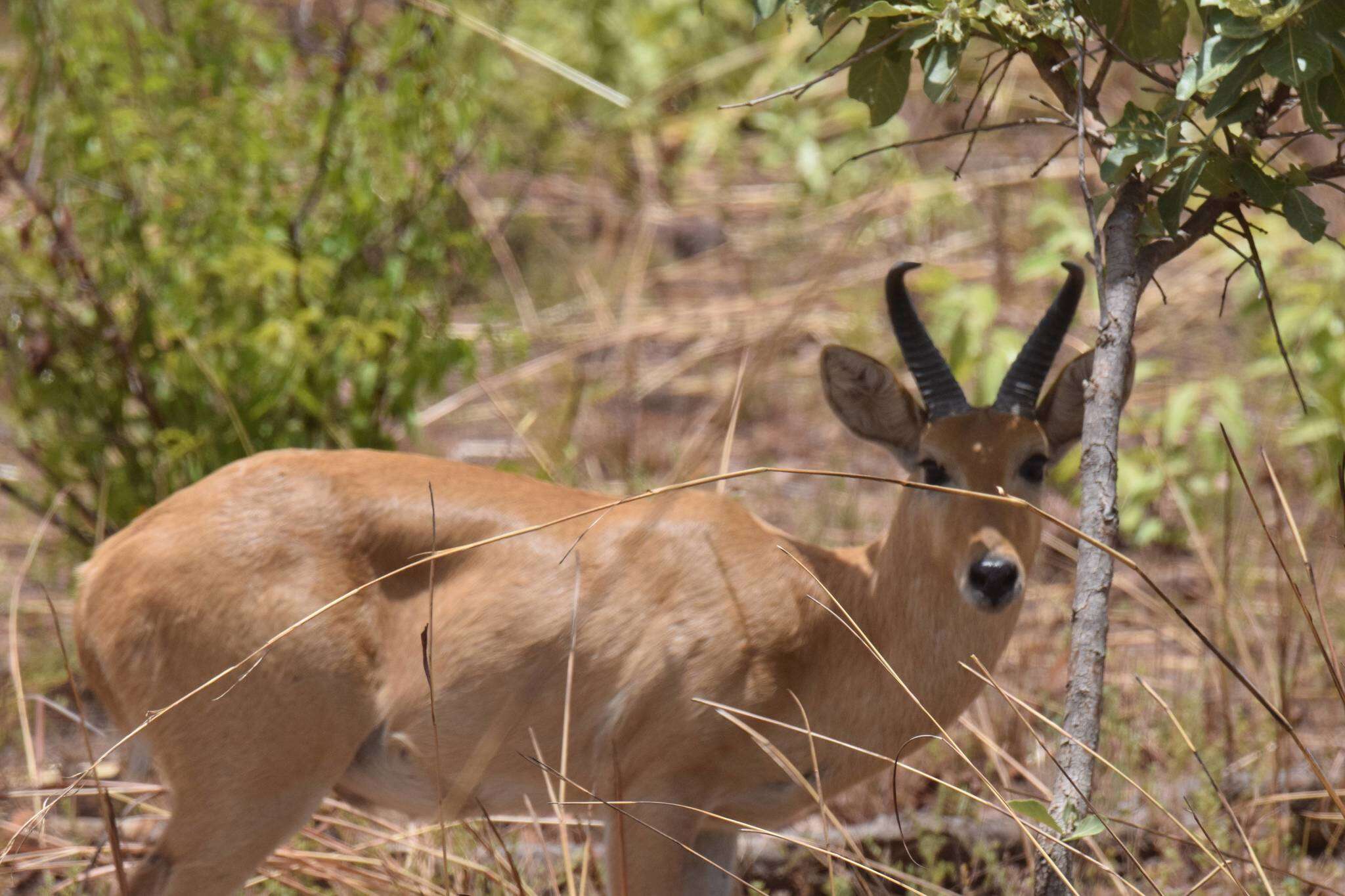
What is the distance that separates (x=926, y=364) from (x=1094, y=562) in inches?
51.4

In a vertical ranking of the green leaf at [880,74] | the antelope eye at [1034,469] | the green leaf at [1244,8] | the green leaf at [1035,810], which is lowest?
the green leaf at [1035,810]

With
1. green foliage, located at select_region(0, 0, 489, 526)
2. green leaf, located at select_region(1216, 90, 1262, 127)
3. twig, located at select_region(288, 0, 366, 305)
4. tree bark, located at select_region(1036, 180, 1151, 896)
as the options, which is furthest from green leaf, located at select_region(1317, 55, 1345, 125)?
twig, located at select_region(288, 0, 366, 305)

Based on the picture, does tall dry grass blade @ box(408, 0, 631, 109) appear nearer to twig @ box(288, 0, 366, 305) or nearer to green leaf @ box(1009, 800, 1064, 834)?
twig @ box(288, 0, 366, 305)

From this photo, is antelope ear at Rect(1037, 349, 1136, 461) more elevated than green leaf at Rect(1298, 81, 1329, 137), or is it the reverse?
green leaf at Rect(1298, 81, 1329, 137)

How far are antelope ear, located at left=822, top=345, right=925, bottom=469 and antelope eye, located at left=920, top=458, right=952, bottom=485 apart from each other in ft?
0.34

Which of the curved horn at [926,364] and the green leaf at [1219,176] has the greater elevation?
the green leaf at [1219,176]

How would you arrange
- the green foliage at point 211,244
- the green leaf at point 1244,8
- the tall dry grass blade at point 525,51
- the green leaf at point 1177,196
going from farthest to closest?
the green foliage at point 211,244
the tall dry grass blade at point 525,51
the green leaf at point 1177,196
the green leaf at point 1244,8

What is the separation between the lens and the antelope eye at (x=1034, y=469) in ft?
13.1

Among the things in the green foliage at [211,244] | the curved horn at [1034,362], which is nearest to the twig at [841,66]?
the curved horn at [1034,362]

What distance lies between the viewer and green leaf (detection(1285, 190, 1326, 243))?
2.90 metres

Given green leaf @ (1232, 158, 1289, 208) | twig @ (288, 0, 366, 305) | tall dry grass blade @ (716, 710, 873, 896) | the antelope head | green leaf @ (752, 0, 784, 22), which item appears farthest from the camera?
twig @ (288, 0, 366, 305)

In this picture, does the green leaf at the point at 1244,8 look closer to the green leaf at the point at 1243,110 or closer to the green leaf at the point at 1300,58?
the green leaf at the point at 1300,58

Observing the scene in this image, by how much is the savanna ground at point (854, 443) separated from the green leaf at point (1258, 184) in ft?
1.68

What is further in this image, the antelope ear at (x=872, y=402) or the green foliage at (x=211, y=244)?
the green foliage at (x=211, y=244)
